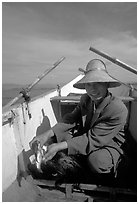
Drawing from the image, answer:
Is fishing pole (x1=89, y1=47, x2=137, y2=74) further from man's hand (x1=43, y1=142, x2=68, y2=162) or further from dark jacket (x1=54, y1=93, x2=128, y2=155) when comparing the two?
man's hand (x1=43, y1=142, x2=68, y2=162)

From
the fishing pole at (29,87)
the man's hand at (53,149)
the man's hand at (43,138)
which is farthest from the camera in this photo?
the fishing pole at (29,87)

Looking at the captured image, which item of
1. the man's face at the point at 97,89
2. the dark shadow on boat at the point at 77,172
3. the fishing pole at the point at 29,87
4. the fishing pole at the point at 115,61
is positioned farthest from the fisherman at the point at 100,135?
the fishing pole at the point at 115,61

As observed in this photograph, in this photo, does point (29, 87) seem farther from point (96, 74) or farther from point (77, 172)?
point (77, 172)

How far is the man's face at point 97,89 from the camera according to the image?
7.43 feet

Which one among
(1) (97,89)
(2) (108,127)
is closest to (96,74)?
(1) (97,89)

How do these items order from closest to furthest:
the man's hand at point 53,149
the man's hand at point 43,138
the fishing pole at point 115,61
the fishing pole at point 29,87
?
the man's hand at point 53,149, the man's hand at point 43,138, the fishing pole at point 29,87, the fishing pole at point 115,61

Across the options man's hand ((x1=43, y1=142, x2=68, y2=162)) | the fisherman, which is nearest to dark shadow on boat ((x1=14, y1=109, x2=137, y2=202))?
the fisherman

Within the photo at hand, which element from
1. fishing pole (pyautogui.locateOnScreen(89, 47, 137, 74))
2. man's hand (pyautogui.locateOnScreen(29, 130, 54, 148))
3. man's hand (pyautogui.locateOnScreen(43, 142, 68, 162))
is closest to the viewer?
man's hand (pyautogui.locateOnScreen(43, 142, 68, 162))

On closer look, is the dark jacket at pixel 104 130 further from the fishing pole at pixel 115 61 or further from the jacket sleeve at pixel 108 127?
the fishing pole at pixel 115 61

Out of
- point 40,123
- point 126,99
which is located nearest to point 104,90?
point 126,99

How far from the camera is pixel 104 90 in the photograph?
2330mm

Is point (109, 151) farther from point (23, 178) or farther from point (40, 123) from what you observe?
point (40, 123)

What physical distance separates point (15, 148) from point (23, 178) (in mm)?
405

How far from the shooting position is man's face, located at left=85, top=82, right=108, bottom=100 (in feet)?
7.43
